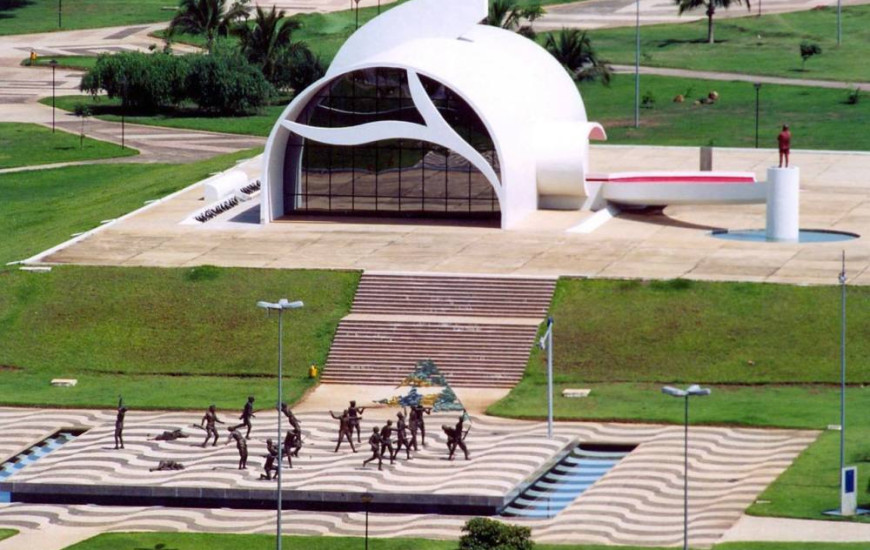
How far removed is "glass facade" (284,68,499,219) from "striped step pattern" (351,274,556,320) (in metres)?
10.9

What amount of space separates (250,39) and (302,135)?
5203 cm

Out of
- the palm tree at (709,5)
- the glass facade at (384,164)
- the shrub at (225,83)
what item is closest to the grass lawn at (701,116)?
the shrub at (225,83)

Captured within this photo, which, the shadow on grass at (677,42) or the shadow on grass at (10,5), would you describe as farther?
the shadow on grass at (10,5)

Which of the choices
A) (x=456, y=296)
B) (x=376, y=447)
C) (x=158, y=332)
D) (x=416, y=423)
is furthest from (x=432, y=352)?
(x=376, y=447)

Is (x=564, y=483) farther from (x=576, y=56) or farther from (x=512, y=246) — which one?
(x=576, y=56)

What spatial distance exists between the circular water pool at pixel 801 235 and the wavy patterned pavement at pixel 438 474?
22682 mm

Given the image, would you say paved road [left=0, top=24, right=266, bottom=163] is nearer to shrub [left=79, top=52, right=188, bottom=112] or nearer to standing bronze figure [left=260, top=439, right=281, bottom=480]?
shrub [left=79, top=52, right=188, bottom=112]

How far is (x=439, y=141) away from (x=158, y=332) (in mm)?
17385

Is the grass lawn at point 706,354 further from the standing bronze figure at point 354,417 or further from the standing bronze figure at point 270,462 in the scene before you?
the standing bronze figure at point 270,462

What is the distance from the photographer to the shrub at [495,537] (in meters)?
56.9

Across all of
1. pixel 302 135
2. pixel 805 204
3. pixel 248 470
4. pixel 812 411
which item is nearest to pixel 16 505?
pixel 248 470

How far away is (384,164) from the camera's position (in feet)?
325

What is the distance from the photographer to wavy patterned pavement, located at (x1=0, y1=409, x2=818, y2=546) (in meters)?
64.7

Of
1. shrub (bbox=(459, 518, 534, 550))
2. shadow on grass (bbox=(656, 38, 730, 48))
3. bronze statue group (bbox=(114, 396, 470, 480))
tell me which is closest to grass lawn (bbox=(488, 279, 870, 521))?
bronze statue group (bbox=(114, 396, 470, 480))
